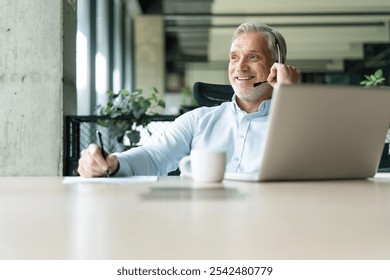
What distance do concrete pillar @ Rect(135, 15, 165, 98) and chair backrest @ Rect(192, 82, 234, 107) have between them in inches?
335

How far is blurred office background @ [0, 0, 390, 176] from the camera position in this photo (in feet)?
10.4

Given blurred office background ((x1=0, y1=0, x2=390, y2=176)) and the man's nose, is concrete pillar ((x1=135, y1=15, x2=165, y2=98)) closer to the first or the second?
blurred office background ((x1=0, y1=0, x2=390, y2=176))

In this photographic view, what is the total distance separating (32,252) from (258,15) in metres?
10.0

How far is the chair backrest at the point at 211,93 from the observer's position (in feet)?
9.04

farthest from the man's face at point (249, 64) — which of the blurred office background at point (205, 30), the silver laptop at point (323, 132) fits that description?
the blurred office background at point (205, 30)

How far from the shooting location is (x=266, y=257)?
0.47 m

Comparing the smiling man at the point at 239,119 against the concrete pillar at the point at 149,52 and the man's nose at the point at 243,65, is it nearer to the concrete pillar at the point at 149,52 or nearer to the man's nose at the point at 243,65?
the man's nose at the point at 243,65

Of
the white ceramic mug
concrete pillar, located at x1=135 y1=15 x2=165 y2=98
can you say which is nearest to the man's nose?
the white ceramic mug

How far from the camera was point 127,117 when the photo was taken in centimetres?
352

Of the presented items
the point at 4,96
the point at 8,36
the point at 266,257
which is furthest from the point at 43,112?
the point at 266,257

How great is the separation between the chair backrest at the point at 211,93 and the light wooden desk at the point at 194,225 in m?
1.80

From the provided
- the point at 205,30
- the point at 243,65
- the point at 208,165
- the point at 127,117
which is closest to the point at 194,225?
the point at 208,165

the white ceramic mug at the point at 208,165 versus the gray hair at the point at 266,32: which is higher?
the gray hair at the point at 266,32

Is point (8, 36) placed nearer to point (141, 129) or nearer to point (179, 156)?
point (141, 129)
